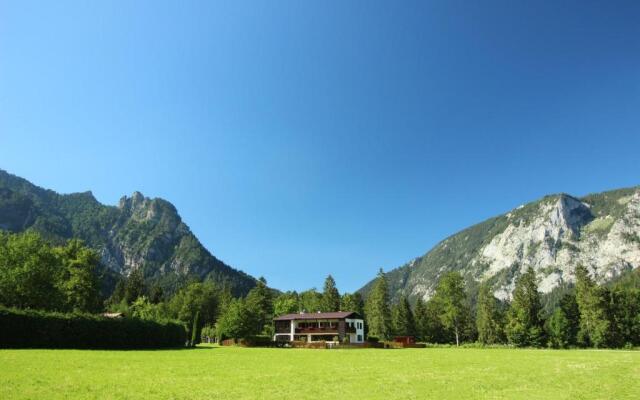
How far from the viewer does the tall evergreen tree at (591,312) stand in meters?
70.6

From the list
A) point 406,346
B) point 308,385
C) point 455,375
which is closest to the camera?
point 308,385

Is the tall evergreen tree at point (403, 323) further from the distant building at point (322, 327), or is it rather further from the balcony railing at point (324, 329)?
the balcony railing at point (324, 329)

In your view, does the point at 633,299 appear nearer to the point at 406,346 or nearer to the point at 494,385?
the point at 406,346

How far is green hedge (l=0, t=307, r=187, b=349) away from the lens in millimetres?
40219

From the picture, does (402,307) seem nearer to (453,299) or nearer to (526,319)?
(453,299)

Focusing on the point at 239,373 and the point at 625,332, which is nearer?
the point at 239,373

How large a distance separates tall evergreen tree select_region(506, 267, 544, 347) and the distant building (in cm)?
2989

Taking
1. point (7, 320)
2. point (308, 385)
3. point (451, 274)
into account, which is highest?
point (451, 274)

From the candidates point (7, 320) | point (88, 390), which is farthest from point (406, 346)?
point (88, 390)

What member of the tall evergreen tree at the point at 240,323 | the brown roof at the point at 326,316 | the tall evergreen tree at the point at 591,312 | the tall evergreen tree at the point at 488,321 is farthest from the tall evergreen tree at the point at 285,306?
the tall evergreen tree at the point at 591,312

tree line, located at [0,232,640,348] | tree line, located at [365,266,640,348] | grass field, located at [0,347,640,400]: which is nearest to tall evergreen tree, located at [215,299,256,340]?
tree line, located at [0,232,640,348]

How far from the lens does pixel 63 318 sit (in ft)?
148

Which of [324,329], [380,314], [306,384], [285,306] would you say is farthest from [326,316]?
[306,384]

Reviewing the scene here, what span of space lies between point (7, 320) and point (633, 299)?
92847mm
